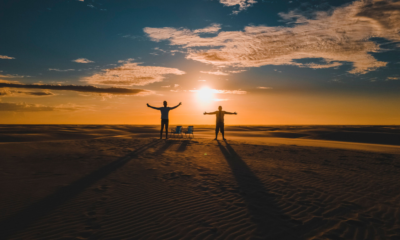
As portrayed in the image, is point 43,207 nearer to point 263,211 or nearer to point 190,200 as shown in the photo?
point 190,200

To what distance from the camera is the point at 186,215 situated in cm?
421

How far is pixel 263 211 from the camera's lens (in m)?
4.48

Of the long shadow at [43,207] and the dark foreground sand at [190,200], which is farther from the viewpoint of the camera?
the dark foreground sand at [190,200]

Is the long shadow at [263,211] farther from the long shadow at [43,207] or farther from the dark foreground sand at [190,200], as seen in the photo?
the long shadow at [43,207]

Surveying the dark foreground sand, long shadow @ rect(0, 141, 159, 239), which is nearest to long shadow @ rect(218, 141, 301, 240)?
the dark foreground sand

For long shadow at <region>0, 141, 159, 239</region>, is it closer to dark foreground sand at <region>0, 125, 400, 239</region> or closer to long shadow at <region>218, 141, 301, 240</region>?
dark foreground sand at <region>0, 125, 400, 239</region>

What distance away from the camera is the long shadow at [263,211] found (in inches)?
144

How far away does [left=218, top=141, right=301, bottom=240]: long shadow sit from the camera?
12.0 feet

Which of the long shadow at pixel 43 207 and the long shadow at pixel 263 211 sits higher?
the long shadow at pixel 43 207

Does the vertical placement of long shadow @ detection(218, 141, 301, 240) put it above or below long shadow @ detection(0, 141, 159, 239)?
below

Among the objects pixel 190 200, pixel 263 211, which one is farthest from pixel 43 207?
pixel 263 211

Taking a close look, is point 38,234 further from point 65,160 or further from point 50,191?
point 65,160

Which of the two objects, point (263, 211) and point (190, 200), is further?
point (190, 200)

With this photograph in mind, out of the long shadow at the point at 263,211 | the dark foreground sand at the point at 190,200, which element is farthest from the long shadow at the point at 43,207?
the long shadow at the point at 263,211
